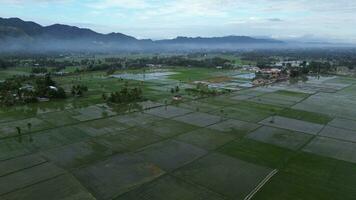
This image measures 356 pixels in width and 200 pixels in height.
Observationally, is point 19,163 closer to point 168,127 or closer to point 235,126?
point 168,127

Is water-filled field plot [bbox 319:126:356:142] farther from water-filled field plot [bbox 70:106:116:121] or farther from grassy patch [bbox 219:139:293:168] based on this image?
water-filled field plot [bbox 70:106:116:121]

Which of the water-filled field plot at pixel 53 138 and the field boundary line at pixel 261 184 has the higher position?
the water-filled field plot at pixel 53 138

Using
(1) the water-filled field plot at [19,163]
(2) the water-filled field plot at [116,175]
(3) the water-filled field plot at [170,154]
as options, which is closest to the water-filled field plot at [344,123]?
(3) the water-filled field plot at [170,154]

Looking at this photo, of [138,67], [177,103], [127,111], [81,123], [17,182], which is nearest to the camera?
[17,182]

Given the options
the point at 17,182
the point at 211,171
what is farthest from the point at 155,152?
the point at 17,182

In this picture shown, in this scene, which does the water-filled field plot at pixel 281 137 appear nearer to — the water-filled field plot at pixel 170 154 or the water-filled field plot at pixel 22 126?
the water-filled field plot at pixel 170 154

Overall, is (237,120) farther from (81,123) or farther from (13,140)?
(13,140)

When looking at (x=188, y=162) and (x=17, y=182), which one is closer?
(x=17, y=182)
